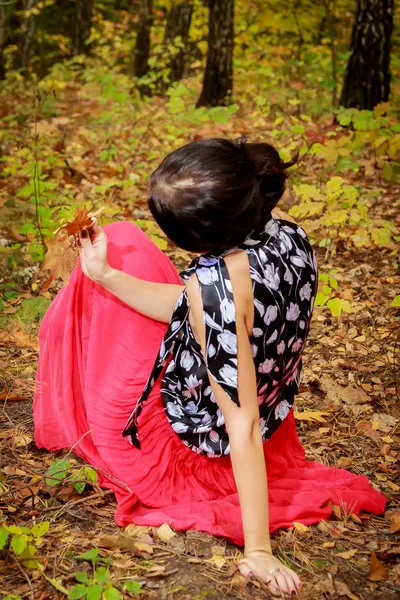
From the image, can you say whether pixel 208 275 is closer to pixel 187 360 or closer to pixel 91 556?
pixel 187 360

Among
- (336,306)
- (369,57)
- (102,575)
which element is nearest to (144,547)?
(102,575)

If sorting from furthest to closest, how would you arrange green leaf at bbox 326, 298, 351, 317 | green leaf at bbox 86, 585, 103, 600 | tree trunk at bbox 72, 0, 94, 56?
tree trunk at bbox 72, 0, 94, 56
green leaf at bbox 326, 298, 351, 317
green leaf at bbox 86, 585, 103, 600

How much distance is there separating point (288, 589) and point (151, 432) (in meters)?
0.69

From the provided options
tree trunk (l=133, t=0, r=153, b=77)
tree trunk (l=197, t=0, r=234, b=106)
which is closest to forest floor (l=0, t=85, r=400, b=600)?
tree trunk (l=197, t=0, r=234, b=106)

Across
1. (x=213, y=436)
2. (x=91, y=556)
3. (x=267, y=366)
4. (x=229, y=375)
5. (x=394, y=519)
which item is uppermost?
A: (x=229, y=375)

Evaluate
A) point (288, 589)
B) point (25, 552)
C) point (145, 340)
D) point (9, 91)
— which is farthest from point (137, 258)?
point (9, 91)

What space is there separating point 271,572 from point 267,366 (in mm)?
596

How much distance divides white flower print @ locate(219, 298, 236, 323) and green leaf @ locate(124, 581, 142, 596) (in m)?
0.76

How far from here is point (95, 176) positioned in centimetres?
624

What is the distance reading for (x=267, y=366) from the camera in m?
2.03

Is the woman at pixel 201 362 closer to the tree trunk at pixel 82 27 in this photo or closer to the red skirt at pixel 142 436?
the red skirt at pixel 142 436

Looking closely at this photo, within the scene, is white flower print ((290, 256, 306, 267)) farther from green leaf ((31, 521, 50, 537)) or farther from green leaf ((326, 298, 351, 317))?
green leaf ((326, 298, 351, 317))

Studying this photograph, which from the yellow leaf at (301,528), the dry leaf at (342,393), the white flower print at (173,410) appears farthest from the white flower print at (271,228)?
the dry leaf at (342,393)

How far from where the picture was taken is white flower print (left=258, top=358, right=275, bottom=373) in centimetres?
201
